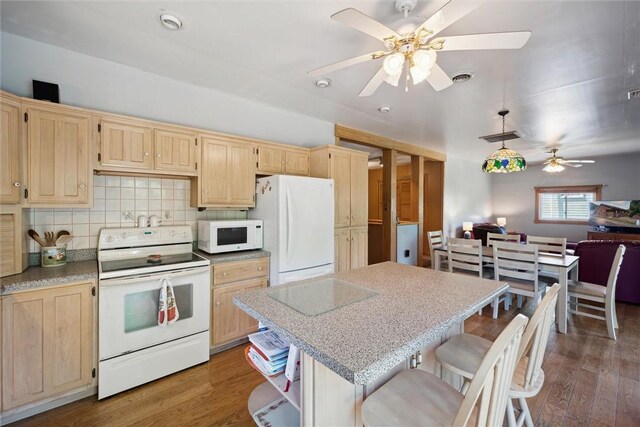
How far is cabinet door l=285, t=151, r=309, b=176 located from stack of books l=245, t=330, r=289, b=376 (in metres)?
2.15

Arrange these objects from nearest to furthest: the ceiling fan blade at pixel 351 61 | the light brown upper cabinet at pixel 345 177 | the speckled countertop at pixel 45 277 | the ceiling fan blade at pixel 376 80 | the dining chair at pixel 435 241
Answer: the ceiling fan blade at pixel 351 61 → the speckled countertop at pixel 45 277 → the ceiling fan blade at pixel 376 80 → the light brown upper cabinet at pixel 345 177 → the dining chair at pixel 435 241

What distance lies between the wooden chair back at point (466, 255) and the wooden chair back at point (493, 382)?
2657 mm

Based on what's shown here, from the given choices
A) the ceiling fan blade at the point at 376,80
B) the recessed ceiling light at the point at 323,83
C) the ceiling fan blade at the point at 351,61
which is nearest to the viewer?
the ceiling fan blade at the point at 351,61

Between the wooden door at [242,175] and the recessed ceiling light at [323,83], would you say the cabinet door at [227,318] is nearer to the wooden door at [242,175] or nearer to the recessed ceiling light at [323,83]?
the wooden door at [242,175]

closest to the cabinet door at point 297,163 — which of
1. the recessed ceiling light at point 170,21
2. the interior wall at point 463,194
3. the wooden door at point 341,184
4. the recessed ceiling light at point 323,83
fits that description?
the wooden door at point 341,184

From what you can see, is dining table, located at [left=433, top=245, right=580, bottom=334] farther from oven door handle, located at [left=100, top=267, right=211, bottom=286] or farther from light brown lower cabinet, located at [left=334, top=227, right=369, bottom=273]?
oven door handle, located at [left=100, top=267, right=211, bottom=286]

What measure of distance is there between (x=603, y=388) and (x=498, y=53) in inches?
104

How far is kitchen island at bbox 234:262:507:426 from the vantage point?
87 cm

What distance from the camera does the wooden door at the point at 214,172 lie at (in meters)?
2.60

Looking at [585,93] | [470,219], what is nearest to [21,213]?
[585,93]

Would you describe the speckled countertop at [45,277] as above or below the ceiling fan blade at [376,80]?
below

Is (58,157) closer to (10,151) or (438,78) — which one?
(10,151)

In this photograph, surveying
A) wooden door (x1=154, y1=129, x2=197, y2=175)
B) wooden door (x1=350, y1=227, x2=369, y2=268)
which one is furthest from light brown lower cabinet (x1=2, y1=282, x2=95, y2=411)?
wooden door (x1=350, y1=227, x2=369, y2=268)

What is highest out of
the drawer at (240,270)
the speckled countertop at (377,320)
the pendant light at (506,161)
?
the pendant light at (506,161)
